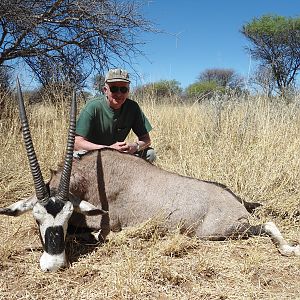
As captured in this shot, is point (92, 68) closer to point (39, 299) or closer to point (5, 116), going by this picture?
point (5, 116)

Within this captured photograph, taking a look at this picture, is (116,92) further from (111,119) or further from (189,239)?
(189,239)

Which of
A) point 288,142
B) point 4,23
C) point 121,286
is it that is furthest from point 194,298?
point 4,23

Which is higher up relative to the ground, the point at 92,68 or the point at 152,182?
the point at 92,68

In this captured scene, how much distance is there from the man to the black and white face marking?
3.33 feet

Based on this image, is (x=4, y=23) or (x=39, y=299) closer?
(x=39, y=299)

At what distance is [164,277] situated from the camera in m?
2.58

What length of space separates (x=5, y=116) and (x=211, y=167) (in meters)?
2.76

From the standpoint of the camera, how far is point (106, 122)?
13.5 ft

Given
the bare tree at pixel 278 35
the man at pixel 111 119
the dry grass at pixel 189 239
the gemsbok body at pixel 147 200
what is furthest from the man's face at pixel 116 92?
the bare tree at pixel 278 35

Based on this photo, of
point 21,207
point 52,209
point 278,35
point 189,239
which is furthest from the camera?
point 278,35

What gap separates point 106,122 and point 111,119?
0.20 feet

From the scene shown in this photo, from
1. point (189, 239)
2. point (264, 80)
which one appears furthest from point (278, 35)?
point (189, 239)

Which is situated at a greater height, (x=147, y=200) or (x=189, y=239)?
(x=147, y=200)

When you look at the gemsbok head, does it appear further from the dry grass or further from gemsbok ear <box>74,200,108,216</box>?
the dry grass
